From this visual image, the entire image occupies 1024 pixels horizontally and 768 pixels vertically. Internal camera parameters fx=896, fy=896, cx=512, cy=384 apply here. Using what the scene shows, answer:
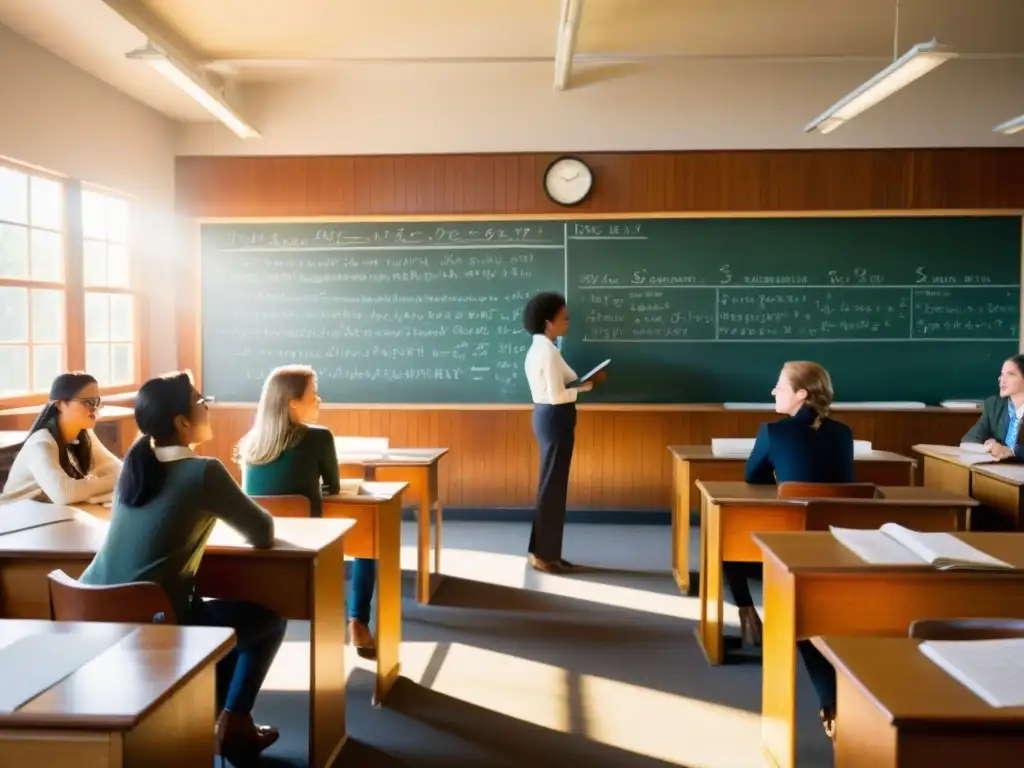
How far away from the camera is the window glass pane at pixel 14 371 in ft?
15.9

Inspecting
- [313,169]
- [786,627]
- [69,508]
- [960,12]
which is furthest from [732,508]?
[313,169]

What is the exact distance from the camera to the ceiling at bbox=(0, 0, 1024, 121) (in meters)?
4.79

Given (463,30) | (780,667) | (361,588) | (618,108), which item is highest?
(463,30)

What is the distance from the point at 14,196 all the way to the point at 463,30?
269cm

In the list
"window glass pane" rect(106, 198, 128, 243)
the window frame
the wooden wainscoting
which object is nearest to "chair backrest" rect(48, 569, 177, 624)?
the window frame

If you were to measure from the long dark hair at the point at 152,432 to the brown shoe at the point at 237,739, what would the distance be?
774mm

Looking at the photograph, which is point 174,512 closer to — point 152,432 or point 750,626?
point 152,432

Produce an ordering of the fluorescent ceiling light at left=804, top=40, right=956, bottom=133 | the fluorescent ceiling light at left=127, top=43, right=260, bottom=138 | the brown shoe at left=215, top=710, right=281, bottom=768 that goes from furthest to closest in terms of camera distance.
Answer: the fluorescent ceiling light at left=127, top=43, right=260, bottom=138 < the fluorescent ceiling light at left=804, top=40, right=956, bottom=133 < the brown shoe at left=215, top=710, right=281, bottom=768

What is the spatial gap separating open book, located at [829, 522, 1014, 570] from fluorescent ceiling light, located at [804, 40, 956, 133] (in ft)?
8.21

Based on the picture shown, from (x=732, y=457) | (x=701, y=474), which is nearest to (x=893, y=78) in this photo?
(x=732, y=457)

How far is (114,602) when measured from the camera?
2.07m

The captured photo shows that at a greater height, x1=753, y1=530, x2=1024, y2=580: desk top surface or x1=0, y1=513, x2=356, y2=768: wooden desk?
x1=753, y1=530, x2=1024, y2=580: desk top surface

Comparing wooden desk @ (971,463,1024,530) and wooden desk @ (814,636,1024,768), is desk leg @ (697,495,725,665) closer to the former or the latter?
wooden desk @ (971,463,1024,530)

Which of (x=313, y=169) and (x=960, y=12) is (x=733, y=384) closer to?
(x=960, y=12)
